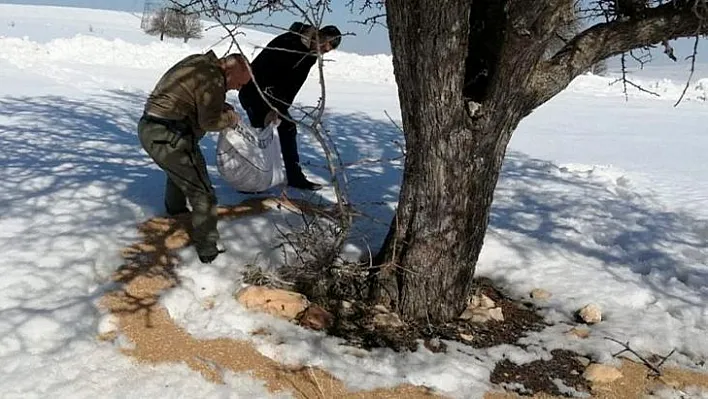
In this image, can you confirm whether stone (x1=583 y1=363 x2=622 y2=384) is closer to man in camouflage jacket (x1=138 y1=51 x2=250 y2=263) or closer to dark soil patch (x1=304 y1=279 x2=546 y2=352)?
dark soil patch (x1=304 y1=279 x2=546 y2=352)

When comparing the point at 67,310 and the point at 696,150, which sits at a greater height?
the point at 696,150

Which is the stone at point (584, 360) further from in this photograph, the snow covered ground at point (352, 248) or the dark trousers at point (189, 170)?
the dark trousers at point (189, 170)

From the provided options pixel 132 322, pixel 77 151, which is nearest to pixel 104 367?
pixel 132 322

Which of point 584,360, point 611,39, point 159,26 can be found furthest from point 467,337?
A: point 159,26

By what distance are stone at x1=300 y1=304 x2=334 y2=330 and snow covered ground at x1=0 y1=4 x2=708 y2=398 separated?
0.12 m

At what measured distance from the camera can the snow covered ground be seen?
3.40 meters

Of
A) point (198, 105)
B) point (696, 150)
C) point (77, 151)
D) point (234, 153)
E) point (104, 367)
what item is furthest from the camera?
point (696, 150)

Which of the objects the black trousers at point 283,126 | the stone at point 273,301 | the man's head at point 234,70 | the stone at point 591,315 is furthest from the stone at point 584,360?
the black trousers at point 283,126

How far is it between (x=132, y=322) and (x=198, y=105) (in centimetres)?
146

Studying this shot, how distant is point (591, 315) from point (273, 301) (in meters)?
2.01

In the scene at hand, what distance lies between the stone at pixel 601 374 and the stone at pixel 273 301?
1634mm

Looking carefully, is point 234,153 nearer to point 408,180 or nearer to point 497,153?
point 408,180

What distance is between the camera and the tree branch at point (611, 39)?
350 centimetres

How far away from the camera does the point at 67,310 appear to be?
3703mm
